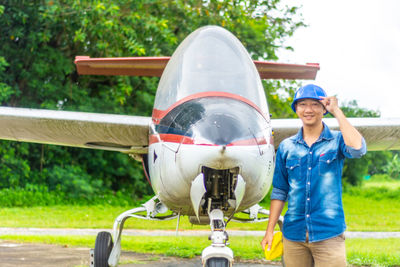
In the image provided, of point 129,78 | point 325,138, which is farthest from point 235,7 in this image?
point 325,138

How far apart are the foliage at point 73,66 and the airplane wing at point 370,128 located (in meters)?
7.06

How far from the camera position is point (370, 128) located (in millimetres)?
6297

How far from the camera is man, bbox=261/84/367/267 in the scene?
3.13 metres

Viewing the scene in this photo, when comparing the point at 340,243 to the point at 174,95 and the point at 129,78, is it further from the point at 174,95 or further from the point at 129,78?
the point at 129,78

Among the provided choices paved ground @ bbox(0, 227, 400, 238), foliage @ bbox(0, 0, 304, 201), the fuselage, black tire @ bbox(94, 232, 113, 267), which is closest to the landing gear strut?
the fuselage

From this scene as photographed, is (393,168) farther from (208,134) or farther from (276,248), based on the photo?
(208,134)

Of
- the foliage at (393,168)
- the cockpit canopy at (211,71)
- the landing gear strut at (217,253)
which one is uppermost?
the cockpit canopy at (211,71)

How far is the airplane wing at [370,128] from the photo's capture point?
578 centimetres

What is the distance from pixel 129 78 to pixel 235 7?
12.7 feet

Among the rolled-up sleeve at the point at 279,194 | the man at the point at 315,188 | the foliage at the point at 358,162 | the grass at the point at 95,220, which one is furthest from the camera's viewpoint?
the foliage at the point at 358,162

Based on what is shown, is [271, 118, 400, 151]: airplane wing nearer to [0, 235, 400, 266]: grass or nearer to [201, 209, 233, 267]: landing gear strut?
[0, 235, 400, 266]: grass

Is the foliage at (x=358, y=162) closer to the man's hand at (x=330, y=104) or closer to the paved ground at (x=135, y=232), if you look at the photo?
the paved ground at (x=135, y=232)

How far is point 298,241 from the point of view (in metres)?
3.26

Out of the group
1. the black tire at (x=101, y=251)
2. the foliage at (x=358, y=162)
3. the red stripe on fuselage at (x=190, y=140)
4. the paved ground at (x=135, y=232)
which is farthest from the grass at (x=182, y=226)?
the foliage at (x=358, y=162)
